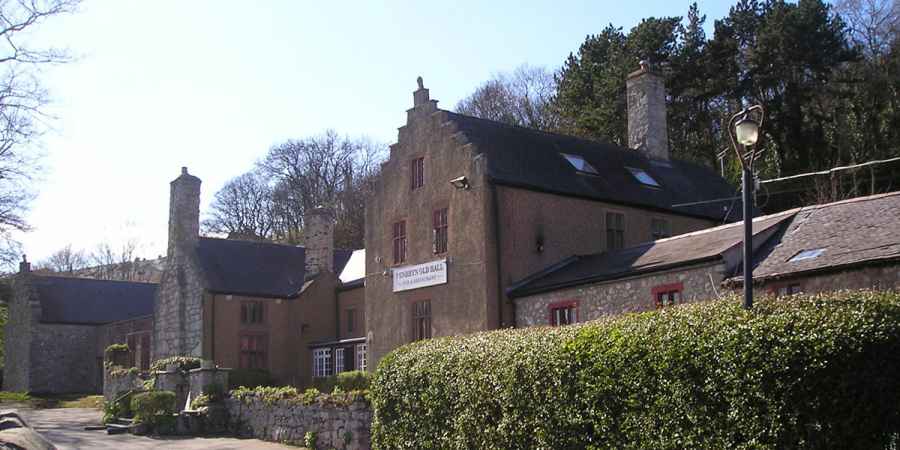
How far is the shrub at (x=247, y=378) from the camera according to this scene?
98.1 ft

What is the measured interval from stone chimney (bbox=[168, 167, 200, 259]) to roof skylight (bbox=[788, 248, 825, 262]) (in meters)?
24.5

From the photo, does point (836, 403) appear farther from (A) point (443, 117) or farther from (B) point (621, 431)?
(A) point (443, 117)

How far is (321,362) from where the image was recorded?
3572 cm

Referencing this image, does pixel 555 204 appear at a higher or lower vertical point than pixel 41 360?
higher

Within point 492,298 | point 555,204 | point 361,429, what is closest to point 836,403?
point 361,429

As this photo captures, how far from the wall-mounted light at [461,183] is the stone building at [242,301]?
434 inches

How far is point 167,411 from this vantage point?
25.8 metres

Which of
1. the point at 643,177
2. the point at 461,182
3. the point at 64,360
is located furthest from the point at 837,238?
the point at 64,360

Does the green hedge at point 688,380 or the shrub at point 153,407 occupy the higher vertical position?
the green hedge at point 688,380

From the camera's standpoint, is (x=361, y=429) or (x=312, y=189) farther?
(x=312, y=189)

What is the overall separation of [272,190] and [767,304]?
52.6 metres

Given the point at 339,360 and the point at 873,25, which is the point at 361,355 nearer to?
the point at 339,360

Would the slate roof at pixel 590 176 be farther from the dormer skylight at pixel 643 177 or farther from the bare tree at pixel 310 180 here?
the bare tree at pixel 310 180

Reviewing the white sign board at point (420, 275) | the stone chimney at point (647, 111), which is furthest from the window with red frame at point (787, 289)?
the stone chimney at point (647, 111)
